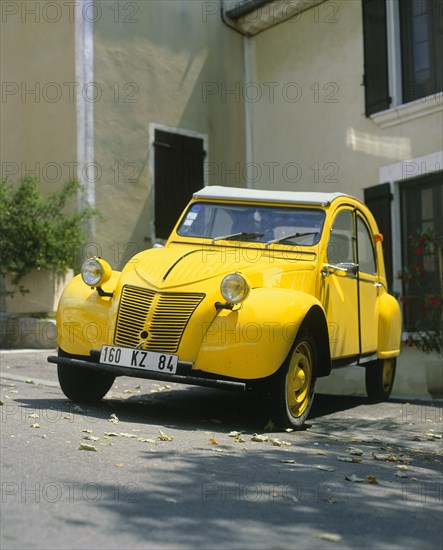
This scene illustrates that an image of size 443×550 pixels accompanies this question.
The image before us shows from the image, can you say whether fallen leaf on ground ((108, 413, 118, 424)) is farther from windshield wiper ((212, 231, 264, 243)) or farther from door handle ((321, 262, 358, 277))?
door handle ((321, 262, 358, 277))

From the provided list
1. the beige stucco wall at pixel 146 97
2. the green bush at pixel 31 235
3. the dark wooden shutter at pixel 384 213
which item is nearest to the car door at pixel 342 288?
the dark wooden shutter at pixel 384 213

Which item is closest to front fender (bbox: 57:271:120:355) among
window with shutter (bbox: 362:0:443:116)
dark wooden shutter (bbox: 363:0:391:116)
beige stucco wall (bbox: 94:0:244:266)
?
beige stucco wall (bbox: 94:0:244:266)

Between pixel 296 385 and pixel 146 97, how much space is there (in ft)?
29.2

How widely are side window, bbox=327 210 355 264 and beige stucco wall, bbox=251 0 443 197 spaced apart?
4996mm

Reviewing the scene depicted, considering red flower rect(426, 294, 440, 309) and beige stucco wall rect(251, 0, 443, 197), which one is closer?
red flower rect(426, 294, 440, 309)

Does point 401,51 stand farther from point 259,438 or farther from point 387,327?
point 259,438

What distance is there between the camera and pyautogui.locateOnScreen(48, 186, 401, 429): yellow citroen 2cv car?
6.21m

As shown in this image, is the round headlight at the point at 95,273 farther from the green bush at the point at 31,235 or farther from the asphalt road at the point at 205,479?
the green bush at the point at 31,235

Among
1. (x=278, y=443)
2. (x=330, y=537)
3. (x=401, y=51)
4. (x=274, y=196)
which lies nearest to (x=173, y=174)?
(x=401, y=51)

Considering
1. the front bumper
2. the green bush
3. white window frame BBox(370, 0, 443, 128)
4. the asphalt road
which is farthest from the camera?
white window frame BBox(370, 0, 443, 128)

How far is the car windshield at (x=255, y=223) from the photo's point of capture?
7508 millimetres

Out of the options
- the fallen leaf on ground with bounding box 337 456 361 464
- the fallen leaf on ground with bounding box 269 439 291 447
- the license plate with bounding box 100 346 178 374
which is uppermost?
the license plate with bounding box 100 346 178 374

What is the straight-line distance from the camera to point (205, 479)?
179 inches

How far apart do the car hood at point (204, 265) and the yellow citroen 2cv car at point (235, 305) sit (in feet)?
0.04
